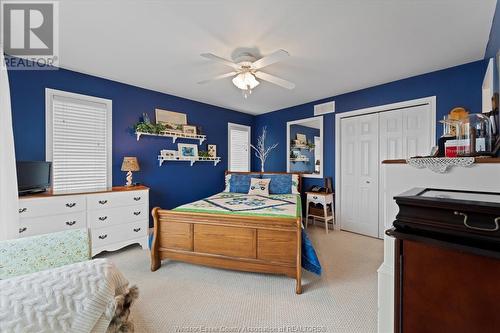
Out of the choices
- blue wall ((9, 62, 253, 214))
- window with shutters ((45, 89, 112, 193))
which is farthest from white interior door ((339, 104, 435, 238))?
window with shutters ((45, 89, 112, 193))

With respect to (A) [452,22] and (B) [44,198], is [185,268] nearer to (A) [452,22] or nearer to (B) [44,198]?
(B) [44,198]

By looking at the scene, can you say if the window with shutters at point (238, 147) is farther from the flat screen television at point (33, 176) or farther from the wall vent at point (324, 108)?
the flat screen television at point (33, 176)

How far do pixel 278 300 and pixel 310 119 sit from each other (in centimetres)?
350

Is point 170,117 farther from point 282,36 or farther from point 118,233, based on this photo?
point 282,36

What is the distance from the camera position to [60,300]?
0.74 meters

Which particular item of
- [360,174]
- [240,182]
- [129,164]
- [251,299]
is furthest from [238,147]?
[251,299]

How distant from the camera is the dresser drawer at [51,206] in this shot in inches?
92.0

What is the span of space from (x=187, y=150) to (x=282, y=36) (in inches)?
110

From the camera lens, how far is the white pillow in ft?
13.6

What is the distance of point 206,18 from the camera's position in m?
1.93

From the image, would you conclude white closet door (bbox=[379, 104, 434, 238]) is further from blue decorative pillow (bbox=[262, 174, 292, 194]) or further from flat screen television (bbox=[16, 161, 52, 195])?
flat screen television (bbox=[16, 161, 52, 195])

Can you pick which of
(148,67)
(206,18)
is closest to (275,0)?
(206,18)

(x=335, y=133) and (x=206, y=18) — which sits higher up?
(x=206, y=18)

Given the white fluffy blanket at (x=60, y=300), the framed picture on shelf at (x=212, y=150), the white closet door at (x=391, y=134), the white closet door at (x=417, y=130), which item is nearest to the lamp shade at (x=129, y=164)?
the framed picture on shelf at (x=212, y=150)
